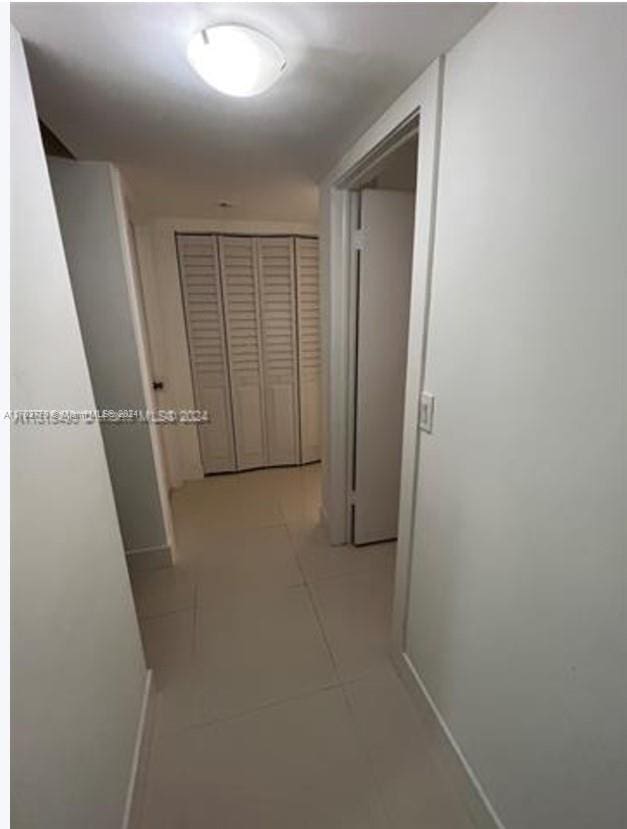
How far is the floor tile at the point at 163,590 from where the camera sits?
1.87 metres

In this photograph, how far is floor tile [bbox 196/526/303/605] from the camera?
6.58ft

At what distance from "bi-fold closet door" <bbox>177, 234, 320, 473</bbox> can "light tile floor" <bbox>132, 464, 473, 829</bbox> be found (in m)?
1.04

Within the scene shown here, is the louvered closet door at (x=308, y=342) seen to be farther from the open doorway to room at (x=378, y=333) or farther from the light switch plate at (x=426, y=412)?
the light switch plate at (x=426, y=412)

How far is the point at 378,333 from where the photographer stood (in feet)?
6.47

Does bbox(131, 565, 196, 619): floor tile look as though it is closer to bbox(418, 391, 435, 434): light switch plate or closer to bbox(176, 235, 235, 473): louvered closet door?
bbox(176, 235, 235, 473): louvered closet door

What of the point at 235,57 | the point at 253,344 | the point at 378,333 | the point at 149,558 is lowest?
the point at 149,558

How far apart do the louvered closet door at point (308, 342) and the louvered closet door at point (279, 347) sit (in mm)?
52

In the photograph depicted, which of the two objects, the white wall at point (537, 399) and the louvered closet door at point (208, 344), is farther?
the louvered closet door at point (208, 344)

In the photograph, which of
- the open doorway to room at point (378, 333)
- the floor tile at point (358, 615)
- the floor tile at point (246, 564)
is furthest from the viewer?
the floor tile at point (246, 564)

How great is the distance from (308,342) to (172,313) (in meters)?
1.09

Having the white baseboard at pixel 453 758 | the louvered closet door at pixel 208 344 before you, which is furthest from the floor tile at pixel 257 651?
the louvered closet door at pixel 208 344

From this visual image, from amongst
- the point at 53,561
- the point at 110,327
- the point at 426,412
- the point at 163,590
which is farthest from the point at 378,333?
the point at 163,590

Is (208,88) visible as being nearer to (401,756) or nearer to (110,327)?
(110,327)

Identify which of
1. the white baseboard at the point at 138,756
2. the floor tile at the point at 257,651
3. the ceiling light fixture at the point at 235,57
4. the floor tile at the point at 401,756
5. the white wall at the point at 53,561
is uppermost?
the ceiling light fixture at the point at 235,57
